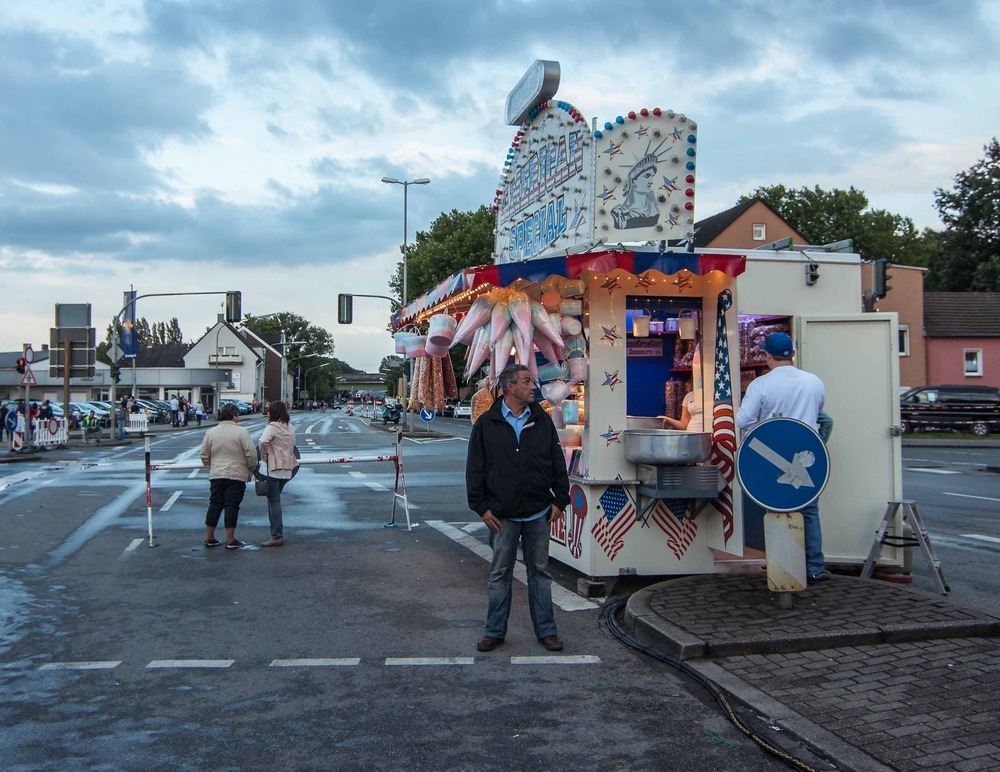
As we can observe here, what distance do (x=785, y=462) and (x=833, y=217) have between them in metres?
54.6

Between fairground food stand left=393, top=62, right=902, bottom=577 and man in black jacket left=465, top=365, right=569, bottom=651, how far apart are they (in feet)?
4.44

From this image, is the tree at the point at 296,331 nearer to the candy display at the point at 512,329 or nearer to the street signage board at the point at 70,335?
the street signage board at the point at 70,335

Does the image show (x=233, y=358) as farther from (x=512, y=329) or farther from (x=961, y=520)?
(x=512, y=329)

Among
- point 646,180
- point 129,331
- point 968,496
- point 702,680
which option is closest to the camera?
point 702,680

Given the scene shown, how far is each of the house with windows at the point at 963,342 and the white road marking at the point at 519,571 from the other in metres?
39.4

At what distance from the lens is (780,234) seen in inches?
1711

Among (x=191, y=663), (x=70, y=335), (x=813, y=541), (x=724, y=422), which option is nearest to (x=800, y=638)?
(x=813, y=541)

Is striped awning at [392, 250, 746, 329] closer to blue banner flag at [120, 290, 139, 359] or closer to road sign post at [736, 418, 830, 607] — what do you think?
road sign post at [736, 418, 830, 607]

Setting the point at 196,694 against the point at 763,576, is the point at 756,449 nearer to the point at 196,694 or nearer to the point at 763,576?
the point at 763,576

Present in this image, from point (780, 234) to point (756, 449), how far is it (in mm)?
40292

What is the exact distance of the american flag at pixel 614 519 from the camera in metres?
7.20

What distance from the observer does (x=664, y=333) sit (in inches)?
319

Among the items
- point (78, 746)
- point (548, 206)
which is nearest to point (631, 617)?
point (78, 746)

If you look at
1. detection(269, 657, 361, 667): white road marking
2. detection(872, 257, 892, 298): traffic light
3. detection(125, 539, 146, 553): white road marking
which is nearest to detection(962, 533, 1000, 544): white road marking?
detection(872, 257, 892, 298): traffic light
